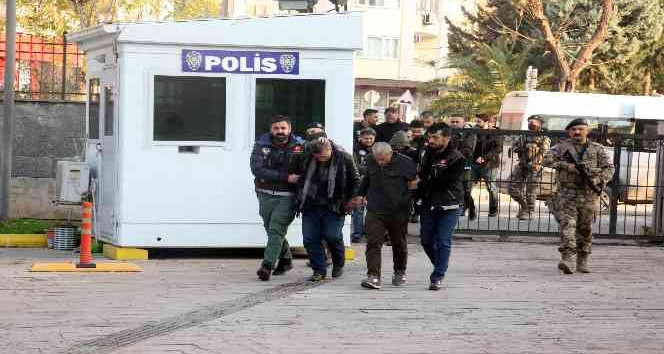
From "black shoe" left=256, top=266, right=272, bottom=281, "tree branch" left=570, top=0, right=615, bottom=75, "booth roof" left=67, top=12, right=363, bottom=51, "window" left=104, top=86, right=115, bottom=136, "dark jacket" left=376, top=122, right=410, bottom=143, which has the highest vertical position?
"tree branch" left=570, top=0, right=615, bottom=75

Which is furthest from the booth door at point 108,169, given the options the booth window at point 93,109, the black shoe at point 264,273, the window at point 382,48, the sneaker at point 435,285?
the window at point 382,48

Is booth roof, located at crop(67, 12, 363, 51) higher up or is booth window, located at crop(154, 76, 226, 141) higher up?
booth roof, located at crop(67, 12, 363, 51)

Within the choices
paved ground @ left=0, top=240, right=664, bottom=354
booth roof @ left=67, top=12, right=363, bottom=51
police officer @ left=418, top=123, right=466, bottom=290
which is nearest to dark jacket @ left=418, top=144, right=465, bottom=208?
police officer @ left=418, top=123, right=466, bottom=290

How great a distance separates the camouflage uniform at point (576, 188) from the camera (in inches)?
551

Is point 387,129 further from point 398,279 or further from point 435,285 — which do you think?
point 435,285

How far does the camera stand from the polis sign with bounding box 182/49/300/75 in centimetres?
1478

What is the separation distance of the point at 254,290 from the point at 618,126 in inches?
894

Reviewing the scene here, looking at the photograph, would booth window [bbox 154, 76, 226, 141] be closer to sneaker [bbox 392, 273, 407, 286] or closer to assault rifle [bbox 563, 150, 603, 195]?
sneaker [bbox 392, 273, 407, 286]

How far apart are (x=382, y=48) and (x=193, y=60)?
55.7m

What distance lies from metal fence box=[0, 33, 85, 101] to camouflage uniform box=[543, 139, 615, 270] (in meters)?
7.97

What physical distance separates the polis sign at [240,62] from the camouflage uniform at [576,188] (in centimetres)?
307

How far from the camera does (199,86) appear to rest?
14.8 meters

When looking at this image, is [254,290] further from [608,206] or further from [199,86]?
[608,206]

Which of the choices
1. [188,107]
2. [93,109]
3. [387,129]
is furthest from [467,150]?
[93,109]
